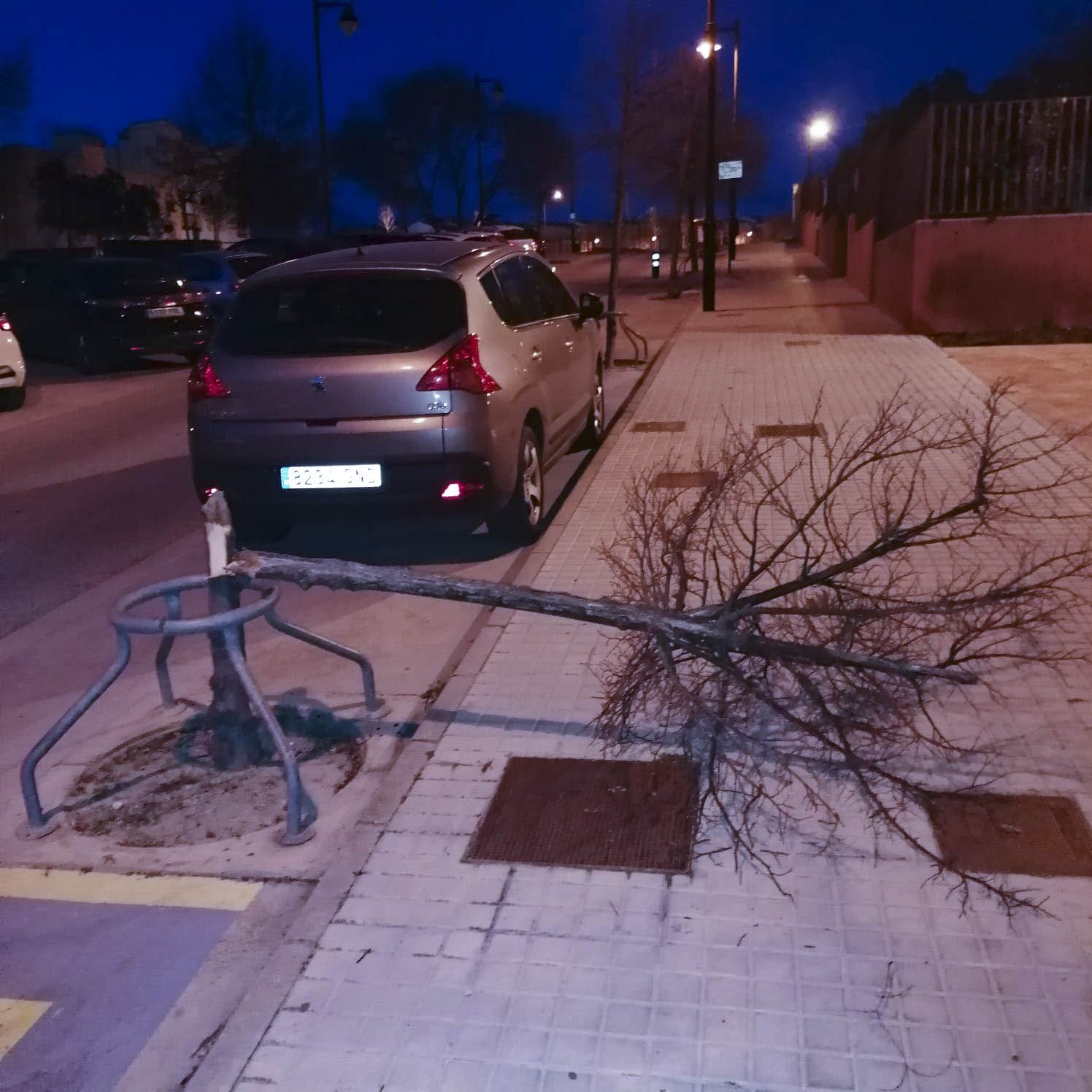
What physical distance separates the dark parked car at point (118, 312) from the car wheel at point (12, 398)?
2751 mm

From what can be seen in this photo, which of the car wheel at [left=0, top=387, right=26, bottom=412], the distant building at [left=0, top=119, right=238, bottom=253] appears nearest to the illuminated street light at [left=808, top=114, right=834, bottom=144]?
the distant building at [left=0, top=119, right=238, bottom=253]

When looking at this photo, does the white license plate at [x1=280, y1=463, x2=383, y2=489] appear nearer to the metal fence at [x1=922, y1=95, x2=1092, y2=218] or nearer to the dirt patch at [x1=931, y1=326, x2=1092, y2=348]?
the dirt patch at [x1=931, y1=326, x2=1092, y2=348]

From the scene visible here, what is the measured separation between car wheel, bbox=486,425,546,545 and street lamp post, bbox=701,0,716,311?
52.6 ft

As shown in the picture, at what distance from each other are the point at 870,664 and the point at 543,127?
214 ft

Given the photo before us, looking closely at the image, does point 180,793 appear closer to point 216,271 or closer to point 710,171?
point 216,271

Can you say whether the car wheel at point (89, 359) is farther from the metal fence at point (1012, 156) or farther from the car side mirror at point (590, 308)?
the metal fence at point (1012, 156)

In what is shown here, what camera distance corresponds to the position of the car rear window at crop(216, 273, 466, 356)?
6.69 metres

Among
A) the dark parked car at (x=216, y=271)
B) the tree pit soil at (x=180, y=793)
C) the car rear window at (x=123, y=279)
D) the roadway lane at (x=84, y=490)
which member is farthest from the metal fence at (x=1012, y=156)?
the tree pit soil at (x=180, y=793)

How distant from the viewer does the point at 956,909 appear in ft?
11.3

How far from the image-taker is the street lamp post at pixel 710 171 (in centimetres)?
2184

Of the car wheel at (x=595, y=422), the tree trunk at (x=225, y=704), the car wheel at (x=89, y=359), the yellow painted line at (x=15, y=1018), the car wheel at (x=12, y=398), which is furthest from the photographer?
the car wheel at (x=89, y=359)

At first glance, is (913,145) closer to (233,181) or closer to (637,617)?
(637,617)

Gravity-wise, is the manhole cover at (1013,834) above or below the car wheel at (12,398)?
below

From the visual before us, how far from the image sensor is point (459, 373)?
6.56m
